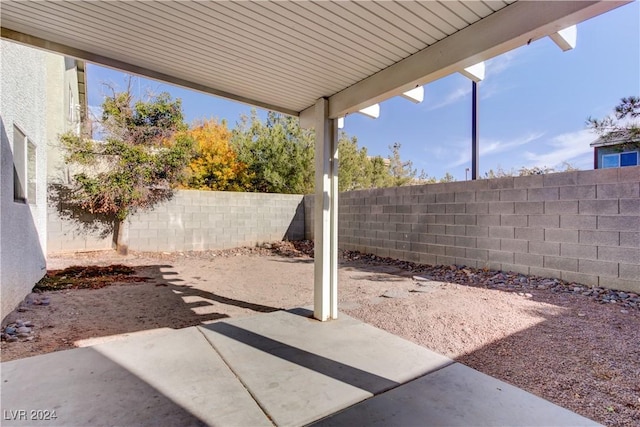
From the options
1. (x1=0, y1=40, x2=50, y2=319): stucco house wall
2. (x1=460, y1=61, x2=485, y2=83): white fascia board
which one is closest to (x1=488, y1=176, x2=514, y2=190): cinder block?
(x1=460, y1=61, x2=485, y2=83): white fascia board

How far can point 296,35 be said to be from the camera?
2244 millimetres

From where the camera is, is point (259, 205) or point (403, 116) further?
point (403, 116)

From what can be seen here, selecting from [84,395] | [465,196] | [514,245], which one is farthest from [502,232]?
[84,395]

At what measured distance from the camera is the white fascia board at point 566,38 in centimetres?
189

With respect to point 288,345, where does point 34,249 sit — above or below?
above

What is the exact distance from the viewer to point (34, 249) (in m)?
4.66

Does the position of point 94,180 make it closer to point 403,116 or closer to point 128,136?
point 128,136

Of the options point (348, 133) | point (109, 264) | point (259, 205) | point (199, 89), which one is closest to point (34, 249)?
point (109, 264)

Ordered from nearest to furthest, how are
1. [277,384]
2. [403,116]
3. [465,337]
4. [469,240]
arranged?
[277,384] → [465,337] → [469,240] → [403,116]

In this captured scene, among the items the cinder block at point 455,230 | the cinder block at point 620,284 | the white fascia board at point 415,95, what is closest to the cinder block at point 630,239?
the cinder block at point 620,284

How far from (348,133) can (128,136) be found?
25.6ft

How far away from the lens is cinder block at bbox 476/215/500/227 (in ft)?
17.8

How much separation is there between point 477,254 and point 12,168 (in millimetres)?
6952

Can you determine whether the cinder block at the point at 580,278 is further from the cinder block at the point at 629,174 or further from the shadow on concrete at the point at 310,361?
the shadow on concrete at the point at 310,361
